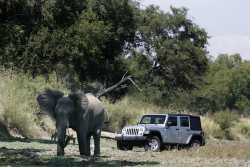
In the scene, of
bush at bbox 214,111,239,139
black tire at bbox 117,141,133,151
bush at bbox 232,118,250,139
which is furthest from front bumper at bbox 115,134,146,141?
bush at bbox 232,118,250,139

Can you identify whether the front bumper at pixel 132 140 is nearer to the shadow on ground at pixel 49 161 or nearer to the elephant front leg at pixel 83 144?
the elephant front leg at pixel 83 144

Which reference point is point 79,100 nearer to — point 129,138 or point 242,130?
point 129,138

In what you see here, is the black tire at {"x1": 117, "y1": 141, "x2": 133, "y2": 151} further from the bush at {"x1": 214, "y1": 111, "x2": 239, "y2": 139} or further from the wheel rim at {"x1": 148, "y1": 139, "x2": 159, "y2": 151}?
the bush at {"x1": 214, "y1": 111, "x2": 239, "y2": 139}

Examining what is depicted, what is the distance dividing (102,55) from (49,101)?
25.3 m

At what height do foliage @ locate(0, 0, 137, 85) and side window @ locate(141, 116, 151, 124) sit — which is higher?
foliage @ locate(0, 0, 137, 85)

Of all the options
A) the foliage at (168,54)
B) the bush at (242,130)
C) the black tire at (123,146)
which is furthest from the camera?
the foliage at (168,54)

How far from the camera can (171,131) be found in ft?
100

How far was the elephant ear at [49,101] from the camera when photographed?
21.3m

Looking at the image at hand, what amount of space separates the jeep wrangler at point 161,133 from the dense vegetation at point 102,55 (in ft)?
17.3

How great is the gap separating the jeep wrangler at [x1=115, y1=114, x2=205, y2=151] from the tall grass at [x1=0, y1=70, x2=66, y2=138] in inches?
186

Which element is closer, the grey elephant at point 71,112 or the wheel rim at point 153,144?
the grey elephant at point 71,112

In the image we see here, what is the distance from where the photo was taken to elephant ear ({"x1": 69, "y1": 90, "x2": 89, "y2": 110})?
21.4 meters

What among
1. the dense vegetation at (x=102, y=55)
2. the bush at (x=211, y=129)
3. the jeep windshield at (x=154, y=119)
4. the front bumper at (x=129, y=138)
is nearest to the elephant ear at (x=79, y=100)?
the dense vegetation at (x=102, y=55)

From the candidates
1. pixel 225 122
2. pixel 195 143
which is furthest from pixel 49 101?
pixel 225 122
